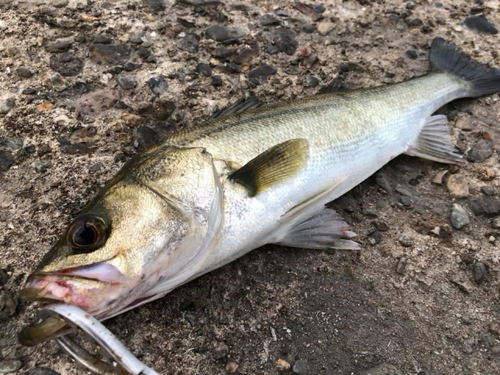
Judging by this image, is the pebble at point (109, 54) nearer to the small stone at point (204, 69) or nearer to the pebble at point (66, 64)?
the pebble at point (66, 64)

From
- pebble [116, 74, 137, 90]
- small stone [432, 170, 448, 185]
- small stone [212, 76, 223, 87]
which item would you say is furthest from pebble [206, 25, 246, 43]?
small stone [432, 170, 448, 185]

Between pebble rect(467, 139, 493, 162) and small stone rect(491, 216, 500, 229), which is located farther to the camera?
pebble rect(467, 139, 493, 162)

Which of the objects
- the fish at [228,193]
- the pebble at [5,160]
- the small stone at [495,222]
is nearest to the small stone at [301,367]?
the fish at [228,193]

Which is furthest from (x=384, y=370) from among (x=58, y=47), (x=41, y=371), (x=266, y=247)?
(x=58, y=47)

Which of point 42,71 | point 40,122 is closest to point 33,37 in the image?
point 42,71

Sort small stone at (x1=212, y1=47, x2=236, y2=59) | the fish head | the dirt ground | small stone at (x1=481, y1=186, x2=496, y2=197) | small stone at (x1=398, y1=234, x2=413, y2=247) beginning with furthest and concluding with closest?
1. small stone at (x1=212, y1=47, x2=236, y2=59)
2. small stone at (x1=481, y1=186, x2=496, y2=197)
3. small stone at (x1=398, y1=234, x2=413, y2=247)
4. the dirt ground
5. the fish head

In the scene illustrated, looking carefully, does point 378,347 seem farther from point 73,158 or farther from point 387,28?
point 387,28

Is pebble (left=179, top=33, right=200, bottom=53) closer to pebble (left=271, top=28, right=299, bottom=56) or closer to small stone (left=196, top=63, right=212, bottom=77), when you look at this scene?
small stone (left=196, top=63, right=212, bottom=77)

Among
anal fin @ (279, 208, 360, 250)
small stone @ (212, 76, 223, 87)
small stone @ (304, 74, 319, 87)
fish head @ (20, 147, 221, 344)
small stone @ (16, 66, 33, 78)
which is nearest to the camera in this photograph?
fish head @ (20, 147, 221, 344)

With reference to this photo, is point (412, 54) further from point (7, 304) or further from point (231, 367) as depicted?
point (7, 304)
